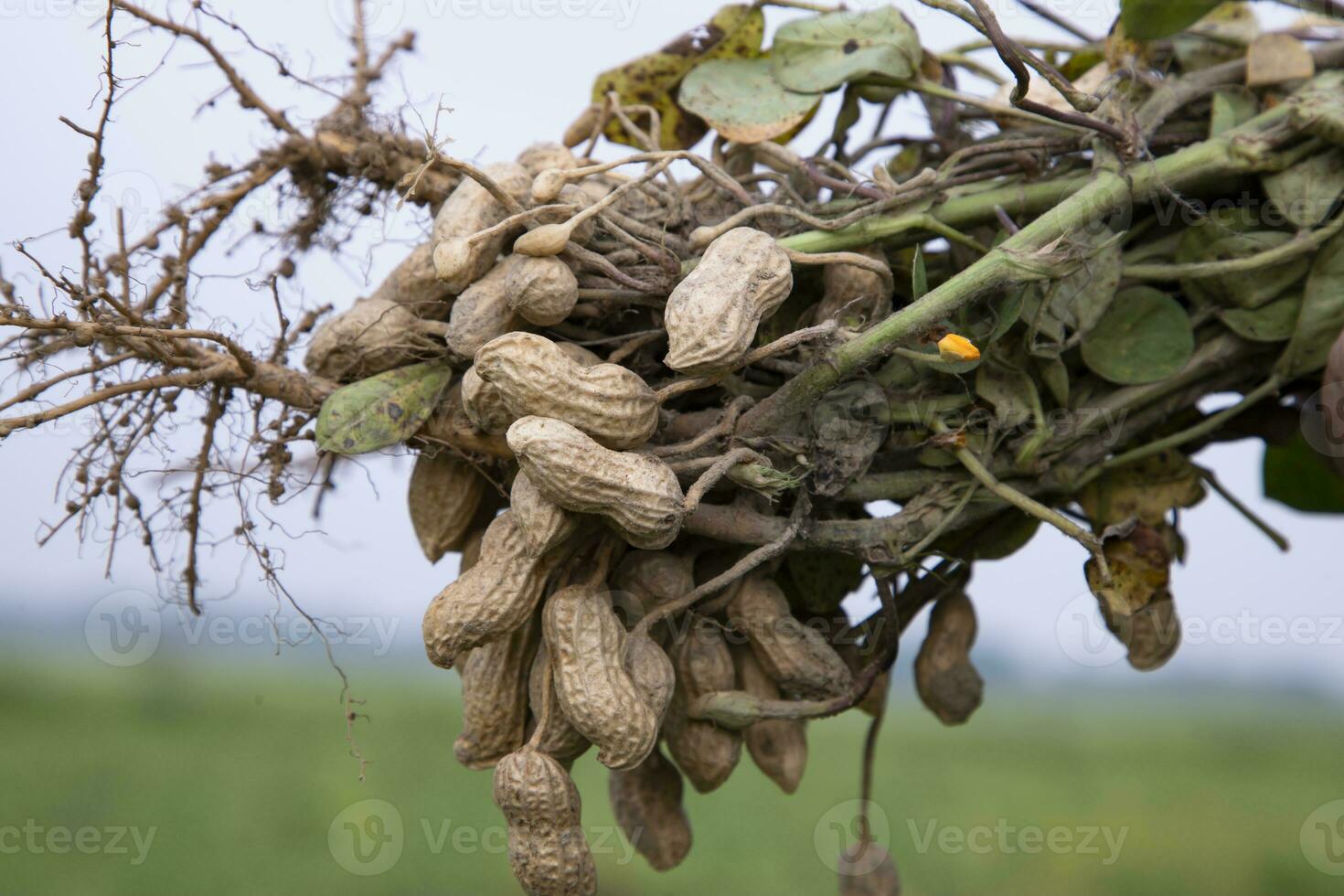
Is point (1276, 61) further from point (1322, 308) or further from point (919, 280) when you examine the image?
point (919, 280)

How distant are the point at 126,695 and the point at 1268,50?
6.18 ft

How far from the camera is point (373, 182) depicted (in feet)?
2.16

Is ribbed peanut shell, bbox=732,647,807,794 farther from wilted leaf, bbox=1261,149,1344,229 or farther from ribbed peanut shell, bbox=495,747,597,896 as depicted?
wilted leaf, bbox=1261,149,1344,229

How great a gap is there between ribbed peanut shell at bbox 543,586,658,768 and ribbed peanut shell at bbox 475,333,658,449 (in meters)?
0.09

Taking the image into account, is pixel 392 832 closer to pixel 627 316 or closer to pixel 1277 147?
pixel 627 316

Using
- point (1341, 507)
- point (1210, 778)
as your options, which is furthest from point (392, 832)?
point (1210, 778)

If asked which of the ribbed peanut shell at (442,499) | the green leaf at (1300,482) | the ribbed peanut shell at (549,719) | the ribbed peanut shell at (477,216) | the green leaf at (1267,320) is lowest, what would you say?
the green leaf at (1300,482)

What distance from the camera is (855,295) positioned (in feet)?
1.82

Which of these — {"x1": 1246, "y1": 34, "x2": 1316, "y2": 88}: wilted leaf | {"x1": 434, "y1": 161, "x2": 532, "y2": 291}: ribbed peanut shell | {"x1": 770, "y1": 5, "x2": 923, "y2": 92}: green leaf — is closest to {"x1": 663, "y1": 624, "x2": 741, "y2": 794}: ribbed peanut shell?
{"x1": 434, "y1": 161, "x2": 532, "y2": 291}: ribbed peanut shell

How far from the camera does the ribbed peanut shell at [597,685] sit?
1.64ft

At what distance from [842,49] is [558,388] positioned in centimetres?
32

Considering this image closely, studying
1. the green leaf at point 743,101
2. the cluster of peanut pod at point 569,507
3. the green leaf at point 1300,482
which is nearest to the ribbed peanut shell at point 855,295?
the cluster of peanut pod at point 569,507

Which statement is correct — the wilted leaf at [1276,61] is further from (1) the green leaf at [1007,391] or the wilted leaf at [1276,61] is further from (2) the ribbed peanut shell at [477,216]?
(2) the ribbed peanut shell at [477,216]

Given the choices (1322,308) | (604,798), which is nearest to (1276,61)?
(1322,308)
